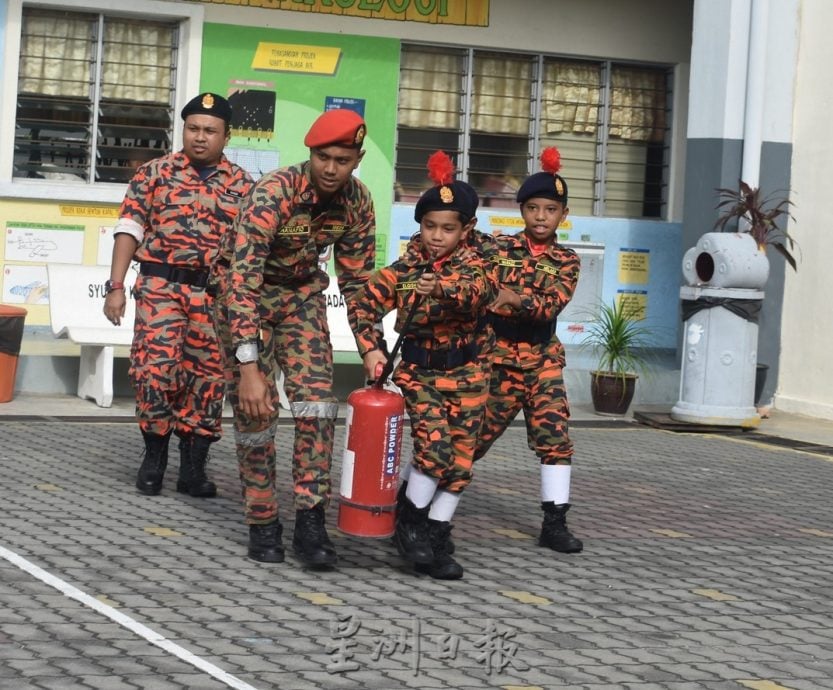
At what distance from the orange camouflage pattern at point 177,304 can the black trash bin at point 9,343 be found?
12.7ft

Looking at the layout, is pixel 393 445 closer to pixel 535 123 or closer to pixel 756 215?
pixel 756 215

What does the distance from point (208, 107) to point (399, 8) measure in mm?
6723

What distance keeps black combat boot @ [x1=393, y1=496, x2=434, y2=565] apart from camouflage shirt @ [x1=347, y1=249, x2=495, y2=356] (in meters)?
0.73

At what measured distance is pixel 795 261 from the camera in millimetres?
14508

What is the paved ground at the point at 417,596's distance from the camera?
5.43m

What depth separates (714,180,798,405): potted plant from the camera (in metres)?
13.6

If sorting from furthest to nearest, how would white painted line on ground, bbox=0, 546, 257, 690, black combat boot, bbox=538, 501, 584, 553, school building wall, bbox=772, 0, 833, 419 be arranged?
school building wall, bbox=772, 0, 833, 419 < black combat boot, bbox=538, 501, 584, 553 < white painted line on ground, bbox=0, 546, 257, 690

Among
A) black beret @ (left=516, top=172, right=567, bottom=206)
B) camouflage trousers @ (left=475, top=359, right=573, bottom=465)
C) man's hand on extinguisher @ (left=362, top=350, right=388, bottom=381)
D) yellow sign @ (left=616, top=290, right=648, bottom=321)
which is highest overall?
black beret @ (left=516, top=172, right=567, bottom=206)

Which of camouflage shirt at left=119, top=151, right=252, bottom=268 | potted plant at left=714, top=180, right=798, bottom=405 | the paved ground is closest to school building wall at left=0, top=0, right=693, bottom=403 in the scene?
potted plant at left=714, top=180, right=798, bottom=405

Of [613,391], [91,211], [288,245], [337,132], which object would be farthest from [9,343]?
[337,132]

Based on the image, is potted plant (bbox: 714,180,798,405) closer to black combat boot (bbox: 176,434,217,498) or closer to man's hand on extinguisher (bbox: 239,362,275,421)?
black combat boot (bbox: 176,434,217,498)

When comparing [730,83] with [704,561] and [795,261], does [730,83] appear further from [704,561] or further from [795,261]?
[704,561]

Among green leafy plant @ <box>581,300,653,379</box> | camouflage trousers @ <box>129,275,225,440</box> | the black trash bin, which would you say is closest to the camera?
camouflage trousers @ <box>129,275,225,440</box>

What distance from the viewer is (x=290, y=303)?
22.4ft
